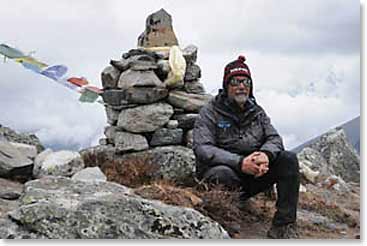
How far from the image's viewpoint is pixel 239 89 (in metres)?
5.76

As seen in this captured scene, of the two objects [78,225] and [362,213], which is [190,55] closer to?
[362,213]

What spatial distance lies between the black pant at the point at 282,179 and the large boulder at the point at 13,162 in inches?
96.5

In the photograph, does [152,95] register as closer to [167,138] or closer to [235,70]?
[167,138]

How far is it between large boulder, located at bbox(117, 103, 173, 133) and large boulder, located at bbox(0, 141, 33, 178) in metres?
1.30

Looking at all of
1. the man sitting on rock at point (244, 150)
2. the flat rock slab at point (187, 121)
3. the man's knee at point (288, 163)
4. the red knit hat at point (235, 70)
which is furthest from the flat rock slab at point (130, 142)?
the man's knee at point (288, 163)

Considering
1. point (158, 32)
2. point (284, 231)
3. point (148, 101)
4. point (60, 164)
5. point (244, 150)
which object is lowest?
point (284, 231)

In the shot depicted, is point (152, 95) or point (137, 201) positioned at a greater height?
point (152, 95)

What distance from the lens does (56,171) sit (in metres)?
7.46

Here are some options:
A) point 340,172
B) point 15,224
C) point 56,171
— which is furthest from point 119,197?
point 340,172

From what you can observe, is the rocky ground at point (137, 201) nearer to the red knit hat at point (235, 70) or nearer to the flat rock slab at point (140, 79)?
the flat rock slab at point (140, 79)

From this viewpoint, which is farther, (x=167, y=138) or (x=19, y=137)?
(x=19, y=137)

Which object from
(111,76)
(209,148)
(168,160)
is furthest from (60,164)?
(209,148)

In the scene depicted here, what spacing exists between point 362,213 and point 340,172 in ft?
20.3

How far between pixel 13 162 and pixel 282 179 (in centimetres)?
310
